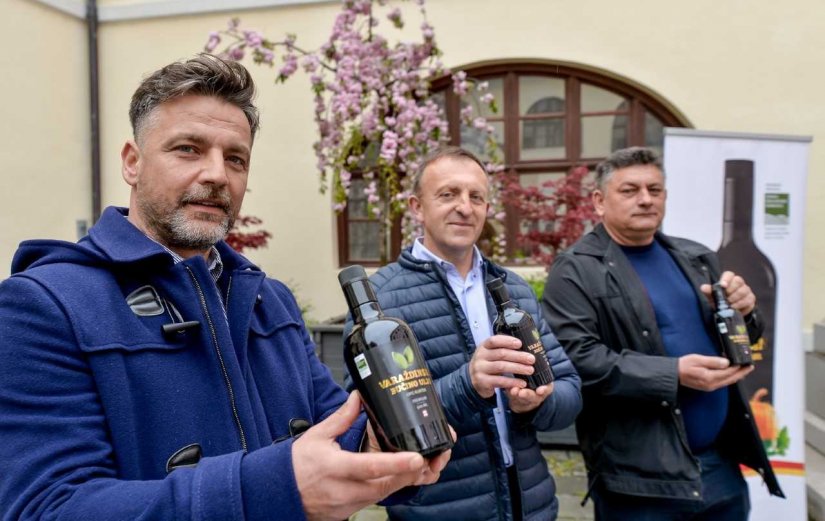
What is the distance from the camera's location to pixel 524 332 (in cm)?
158

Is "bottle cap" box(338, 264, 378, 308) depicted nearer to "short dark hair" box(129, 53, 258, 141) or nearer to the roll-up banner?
"short dark hair" box(129, 53, 258, 141)

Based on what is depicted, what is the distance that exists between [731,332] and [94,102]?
23.8ft

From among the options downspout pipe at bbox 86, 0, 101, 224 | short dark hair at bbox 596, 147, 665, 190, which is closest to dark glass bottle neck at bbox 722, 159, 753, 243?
short dark hair at bbox 596, 147, 665, 190

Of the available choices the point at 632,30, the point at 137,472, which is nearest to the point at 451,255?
the point at 137,472

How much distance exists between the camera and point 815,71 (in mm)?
5465

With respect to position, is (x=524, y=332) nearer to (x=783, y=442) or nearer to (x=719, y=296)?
(x=719, y=296)

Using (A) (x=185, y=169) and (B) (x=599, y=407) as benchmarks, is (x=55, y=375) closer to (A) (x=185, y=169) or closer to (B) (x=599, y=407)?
(A) (x=185, y=169)

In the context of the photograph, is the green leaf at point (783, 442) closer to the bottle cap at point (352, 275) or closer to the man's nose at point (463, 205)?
the man's nose at point (463, 205)

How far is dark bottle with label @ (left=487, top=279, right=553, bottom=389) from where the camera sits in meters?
1.59

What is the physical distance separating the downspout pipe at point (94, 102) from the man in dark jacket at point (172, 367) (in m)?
6.68

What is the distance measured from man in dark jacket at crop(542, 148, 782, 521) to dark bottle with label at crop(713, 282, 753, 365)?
0.17 feet

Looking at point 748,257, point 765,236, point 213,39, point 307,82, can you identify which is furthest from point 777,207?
point 307,82

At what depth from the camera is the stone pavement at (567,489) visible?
373cm

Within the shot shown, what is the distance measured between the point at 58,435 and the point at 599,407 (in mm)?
2062
